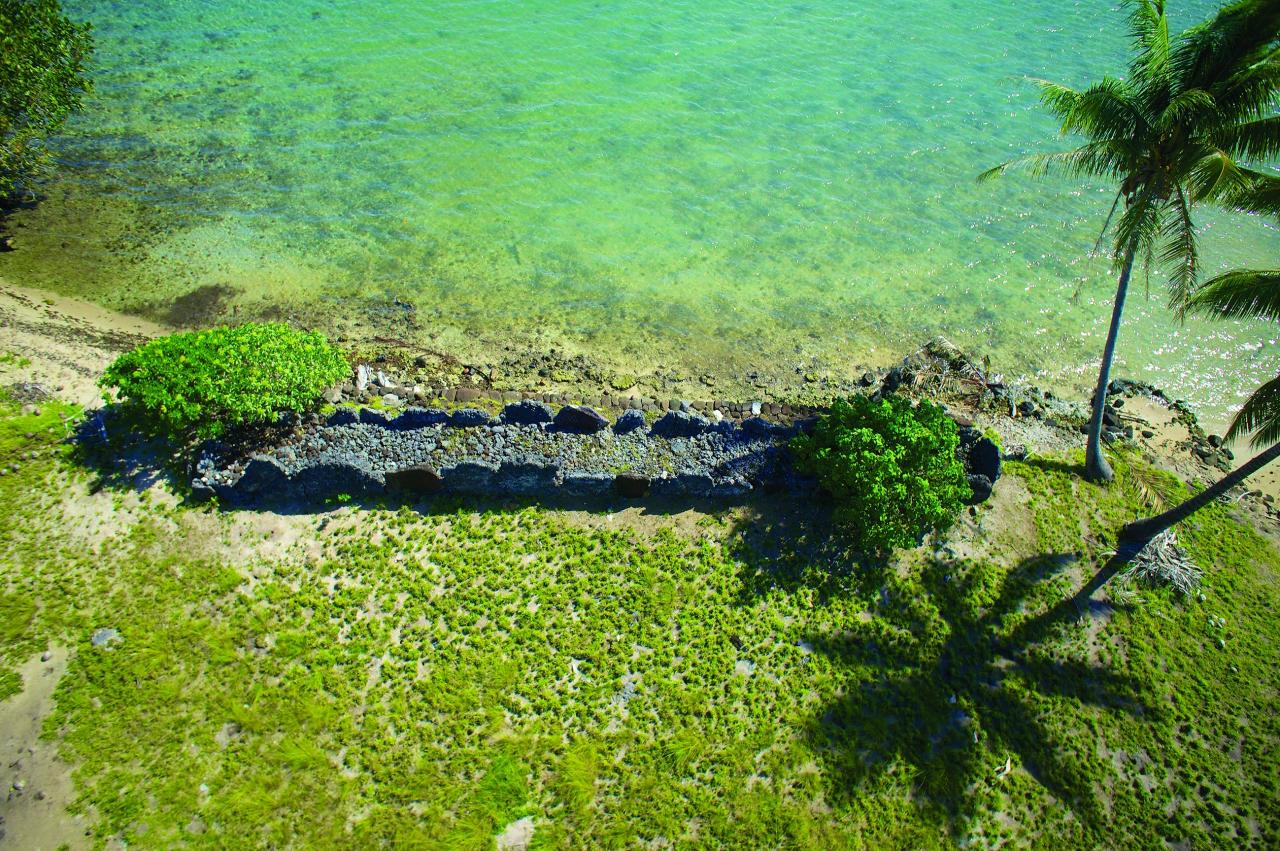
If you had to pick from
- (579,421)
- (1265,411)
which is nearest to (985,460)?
(1265,411)

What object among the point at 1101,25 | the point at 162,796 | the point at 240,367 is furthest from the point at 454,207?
the point at 1101,25

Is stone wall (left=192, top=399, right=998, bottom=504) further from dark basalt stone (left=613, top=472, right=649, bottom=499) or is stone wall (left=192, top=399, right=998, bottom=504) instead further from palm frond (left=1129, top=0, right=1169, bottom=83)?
palm frond (left=1129, top=0, right=1169, bottom=83)

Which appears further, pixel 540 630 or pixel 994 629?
pixel 994 629

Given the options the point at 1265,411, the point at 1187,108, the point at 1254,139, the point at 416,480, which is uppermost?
the point at 1187,108

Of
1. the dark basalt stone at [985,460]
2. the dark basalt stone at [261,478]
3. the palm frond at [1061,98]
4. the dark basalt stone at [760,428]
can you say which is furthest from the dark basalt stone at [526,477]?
the palm frond at [1061,98]

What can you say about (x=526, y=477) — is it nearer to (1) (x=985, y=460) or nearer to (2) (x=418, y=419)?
(2) (x=418, y=419)

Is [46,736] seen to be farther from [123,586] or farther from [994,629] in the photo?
[994,629]

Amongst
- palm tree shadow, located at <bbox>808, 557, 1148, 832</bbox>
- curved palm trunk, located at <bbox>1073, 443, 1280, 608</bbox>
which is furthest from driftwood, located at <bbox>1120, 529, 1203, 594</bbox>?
palm tree shadow, located at <bbox>808, 557, 1148, 832</bbox>

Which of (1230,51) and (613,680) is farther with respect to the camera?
(613,680)
